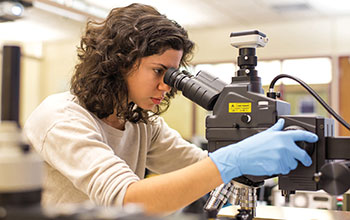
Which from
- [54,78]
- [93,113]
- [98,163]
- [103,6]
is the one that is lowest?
[98,163]

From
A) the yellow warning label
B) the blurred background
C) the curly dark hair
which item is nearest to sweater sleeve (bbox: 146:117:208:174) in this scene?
the curly dark hair

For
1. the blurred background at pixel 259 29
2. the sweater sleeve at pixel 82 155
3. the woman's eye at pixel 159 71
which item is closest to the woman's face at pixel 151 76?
the woman's eye at pixel 159 71

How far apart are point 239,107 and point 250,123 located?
5 centimetres

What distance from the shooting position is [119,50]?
1348mm

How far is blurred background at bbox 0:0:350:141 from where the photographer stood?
17.8 feet

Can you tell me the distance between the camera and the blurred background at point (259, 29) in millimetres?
5438

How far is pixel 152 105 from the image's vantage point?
139cm

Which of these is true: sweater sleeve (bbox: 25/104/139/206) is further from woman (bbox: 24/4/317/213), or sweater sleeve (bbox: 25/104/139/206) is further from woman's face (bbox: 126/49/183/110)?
woman's face (bbox: 126/49/183/110)

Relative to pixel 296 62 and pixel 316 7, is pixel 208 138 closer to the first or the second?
pixel 316 7

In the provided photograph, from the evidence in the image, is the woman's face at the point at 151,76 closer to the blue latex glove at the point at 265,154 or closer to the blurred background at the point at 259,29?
the blue latex glove at the point at 265,154

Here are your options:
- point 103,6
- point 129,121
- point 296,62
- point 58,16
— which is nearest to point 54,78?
point 58,16

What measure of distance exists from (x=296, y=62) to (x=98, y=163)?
5.84 m

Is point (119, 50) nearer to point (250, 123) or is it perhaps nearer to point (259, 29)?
point (250, 123)

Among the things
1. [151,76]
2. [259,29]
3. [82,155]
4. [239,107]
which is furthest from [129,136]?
[259,29]
